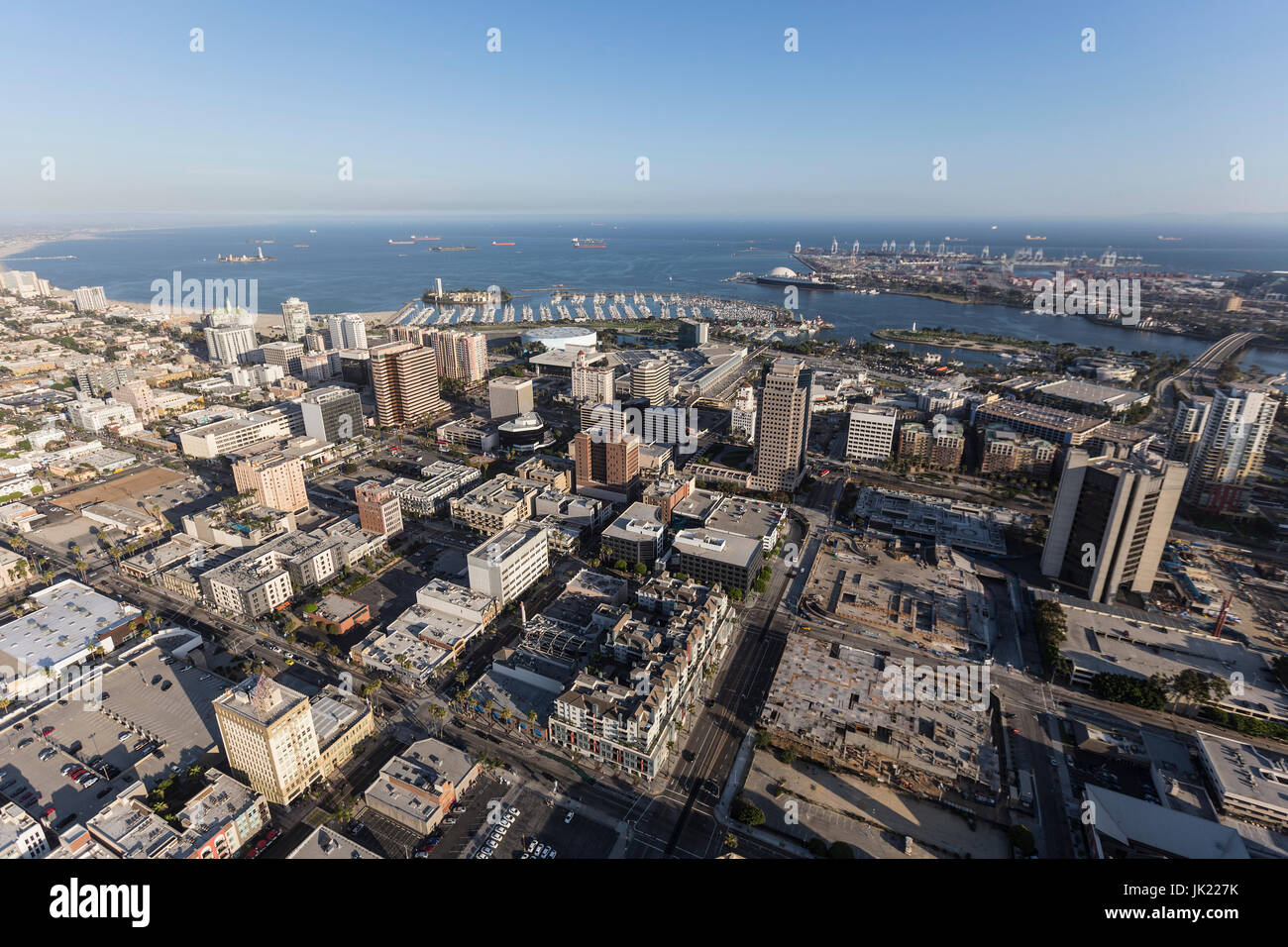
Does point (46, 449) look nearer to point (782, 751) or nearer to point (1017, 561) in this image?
point (782, 751)

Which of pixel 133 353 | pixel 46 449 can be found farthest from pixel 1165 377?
pixel 133 353

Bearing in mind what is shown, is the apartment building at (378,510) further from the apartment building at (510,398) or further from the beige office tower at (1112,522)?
the beige office tower at (1112,522)

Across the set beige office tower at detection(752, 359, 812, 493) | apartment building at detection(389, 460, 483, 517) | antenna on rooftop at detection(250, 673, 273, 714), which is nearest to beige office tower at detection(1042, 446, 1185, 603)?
beige office tower at detection(752, 359, 812, 493)
